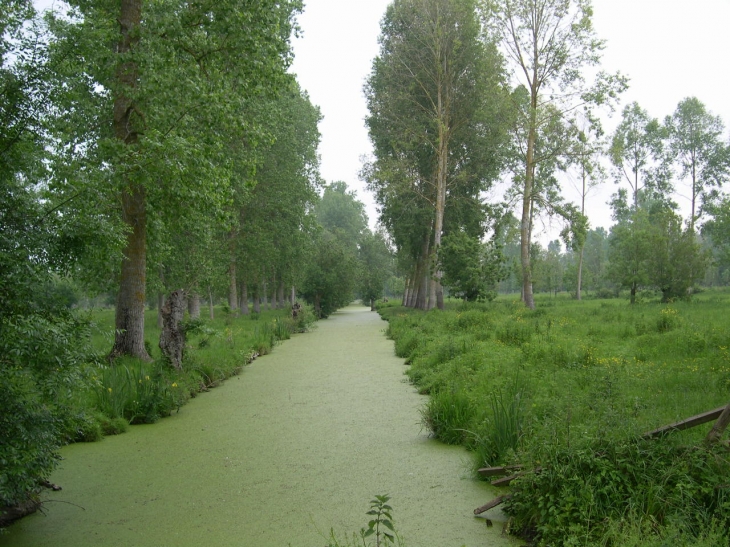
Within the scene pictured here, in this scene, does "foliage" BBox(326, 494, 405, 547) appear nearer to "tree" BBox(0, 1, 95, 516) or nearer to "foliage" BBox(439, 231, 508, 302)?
"tree" BBox(0, 1, 95, 516)

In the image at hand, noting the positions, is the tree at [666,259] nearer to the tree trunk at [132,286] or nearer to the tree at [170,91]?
the tree at [170,91]

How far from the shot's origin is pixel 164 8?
8312mm

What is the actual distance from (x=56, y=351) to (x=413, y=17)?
22.0 metres

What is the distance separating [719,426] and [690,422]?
0.18 meters

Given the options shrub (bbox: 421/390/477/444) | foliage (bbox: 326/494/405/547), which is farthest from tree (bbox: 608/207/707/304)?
foliage (bbox: 326/494/405/547)

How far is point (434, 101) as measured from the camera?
23.1 m

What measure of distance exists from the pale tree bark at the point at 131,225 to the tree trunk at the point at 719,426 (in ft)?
25.5

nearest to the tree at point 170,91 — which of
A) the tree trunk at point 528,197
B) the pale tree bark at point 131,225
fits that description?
the pale tree bark at point 131,225

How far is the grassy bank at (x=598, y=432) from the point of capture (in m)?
3.05

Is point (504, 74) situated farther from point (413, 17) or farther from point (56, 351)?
point (56, 351)

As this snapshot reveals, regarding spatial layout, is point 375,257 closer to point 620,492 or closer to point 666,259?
point 666,259

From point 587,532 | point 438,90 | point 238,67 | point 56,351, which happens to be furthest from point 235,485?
point 438,90

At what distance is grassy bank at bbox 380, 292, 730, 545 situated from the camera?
3.05 metres

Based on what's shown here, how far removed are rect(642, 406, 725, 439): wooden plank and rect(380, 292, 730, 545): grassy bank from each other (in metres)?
0.07
